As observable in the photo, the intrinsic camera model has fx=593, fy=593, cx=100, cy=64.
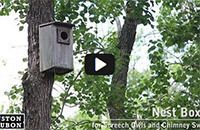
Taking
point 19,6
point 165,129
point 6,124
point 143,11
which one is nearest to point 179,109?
point 165,129

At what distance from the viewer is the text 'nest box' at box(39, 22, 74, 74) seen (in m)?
3.75

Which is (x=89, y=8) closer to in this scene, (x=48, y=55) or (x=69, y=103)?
(x=69, y=103)

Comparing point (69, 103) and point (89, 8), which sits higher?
point (89, 8)

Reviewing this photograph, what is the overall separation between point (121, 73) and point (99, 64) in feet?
11.1

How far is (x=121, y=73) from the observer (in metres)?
7.01

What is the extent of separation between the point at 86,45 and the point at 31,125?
2.83 m

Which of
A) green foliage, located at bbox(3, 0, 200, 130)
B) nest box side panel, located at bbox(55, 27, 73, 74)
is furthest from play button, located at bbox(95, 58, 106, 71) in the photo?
green foliage, located at bbox(3, 0, 200, 130)

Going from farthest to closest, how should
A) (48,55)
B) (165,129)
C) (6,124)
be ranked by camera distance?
1. (165,129)
2. (6,124)
3. (48,55)

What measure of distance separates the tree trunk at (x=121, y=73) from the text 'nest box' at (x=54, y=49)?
276 cm

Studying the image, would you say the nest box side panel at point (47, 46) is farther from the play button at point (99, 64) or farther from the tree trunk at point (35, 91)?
the play button at point (99, 64)

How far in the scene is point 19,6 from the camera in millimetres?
6746

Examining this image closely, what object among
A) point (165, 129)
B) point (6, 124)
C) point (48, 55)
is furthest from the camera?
point (165, 129)

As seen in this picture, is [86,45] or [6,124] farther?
[86,45]

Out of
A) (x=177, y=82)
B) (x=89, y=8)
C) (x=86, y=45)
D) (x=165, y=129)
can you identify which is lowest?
(x=165, y=129)
